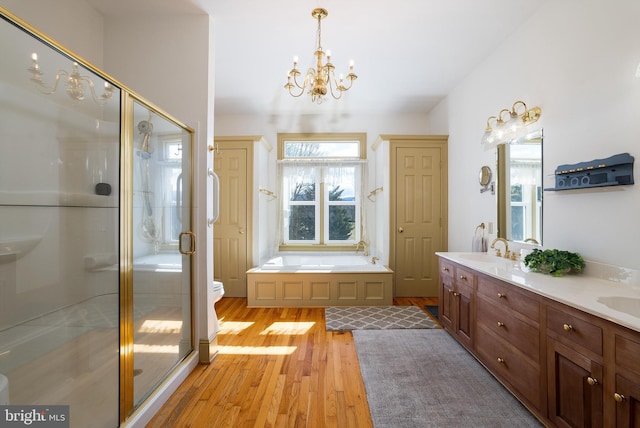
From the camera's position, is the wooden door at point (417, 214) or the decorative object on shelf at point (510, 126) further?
the wooden door at point (417, 214)

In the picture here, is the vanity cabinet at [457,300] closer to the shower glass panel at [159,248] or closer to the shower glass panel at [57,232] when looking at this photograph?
the shower glass panel at [159,248]

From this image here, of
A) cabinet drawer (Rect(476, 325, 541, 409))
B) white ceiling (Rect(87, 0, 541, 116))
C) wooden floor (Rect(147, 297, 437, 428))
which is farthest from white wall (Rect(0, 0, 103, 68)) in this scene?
cabinet drawer (Rect(476, 325, 541, 409))

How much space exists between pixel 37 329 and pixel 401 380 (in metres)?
2.05

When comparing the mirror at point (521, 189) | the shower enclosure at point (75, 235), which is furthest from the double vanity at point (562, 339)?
the shower enclosure at point (75, 235)

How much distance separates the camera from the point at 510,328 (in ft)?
5.85

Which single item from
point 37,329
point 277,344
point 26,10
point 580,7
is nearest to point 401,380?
point 277,344

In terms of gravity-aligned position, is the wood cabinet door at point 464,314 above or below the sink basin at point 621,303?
below

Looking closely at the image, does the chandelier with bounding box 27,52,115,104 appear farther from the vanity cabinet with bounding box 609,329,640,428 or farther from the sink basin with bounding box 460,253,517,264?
the sink basin with bounding box 460,253,517,264

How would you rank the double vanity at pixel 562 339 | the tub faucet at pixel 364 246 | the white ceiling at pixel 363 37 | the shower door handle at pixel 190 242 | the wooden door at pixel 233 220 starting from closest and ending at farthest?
the double vanity at pixel 562 339 → the shower door handle at pixel 190 242 → the white ceiling at pixel 363 37 → the wooden door at pixel 233 220 → the tub faucet at pixel 364 246

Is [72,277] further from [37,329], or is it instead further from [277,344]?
[277,344]

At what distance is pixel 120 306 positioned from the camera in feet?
4.83

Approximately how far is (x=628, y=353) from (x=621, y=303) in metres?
0.43

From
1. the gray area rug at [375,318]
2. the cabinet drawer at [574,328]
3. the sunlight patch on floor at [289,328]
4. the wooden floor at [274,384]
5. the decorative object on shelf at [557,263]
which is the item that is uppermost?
the decorative object on shelf at [557,263]

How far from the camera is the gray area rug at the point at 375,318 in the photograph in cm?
295
